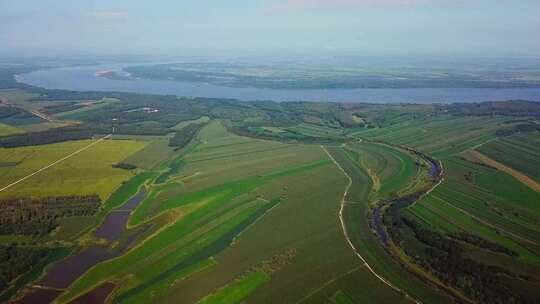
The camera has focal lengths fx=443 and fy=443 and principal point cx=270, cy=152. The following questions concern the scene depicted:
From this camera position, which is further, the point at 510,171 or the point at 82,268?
the point at 510,171

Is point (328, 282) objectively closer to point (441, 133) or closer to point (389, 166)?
point (389, 166)

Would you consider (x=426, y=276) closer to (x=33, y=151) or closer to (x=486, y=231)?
(x=486, y=231)

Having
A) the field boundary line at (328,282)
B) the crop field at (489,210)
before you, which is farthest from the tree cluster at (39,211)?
the crop field at (489,210)

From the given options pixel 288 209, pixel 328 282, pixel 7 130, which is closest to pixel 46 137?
pixel 7 130

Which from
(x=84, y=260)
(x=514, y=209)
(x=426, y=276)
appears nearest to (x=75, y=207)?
(x=84, y=260)

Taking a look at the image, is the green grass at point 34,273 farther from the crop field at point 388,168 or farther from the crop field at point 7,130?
the crop field at point 7,130

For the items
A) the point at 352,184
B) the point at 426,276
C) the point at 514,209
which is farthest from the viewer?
the point at 352,184

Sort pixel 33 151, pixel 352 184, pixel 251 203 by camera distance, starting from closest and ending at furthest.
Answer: pixel 251 203 → pixel 352 184 → pixel 33 151
